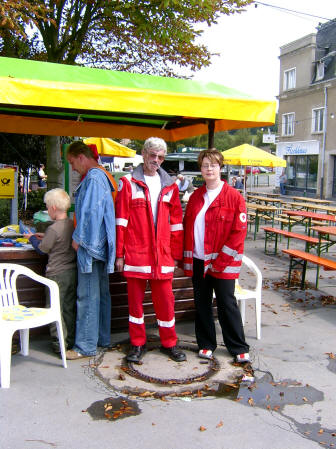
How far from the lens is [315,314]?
5398 mm

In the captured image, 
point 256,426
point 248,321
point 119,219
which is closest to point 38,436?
point 256,426

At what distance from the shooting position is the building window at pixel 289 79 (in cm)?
3169

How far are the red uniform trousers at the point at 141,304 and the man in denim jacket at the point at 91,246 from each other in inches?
11.2

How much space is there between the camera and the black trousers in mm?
3773

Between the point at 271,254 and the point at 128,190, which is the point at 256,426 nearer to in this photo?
the point at 128,190

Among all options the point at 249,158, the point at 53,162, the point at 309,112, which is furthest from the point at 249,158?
the point at 309,112

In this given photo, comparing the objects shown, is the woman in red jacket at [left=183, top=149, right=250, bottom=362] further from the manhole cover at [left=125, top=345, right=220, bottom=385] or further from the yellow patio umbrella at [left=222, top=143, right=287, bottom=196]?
the yellow patio umbrella at [left=222, top=143, right=287, bottom=196]

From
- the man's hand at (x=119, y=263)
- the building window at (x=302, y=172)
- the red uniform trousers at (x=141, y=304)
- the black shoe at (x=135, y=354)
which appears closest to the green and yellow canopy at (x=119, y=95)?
the man's hand at (x=119, y=263)

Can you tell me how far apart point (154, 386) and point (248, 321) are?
76.1 inches

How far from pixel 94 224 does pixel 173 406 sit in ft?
4.97

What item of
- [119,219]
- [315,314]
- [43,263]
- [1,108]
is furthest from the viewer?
[315,314]

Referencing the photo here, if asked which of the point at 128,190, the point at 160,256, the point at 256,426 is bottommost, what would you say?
the point at 256,426

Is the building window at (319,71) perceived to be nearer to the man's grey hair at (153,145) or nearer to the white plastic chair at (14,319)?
the man's grey hair at (153,145)

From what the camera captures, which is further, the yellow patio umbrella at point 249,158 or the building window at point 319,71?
the building window at point 319,71
